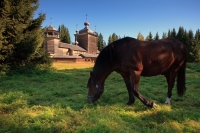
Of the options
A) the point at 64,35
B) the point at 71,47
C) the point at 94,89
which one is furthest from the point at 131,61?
the point at 64,35

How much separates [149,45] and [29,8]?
11611 mm

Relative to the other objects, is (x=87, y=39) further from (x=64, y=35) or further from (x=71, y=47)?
(x=64, y=35)

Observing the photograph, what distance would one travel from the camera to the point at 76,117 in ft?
10.5

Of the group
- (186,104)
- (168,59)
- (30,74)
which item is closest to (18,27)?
(30,74)

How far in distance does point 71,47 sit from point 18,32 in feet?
99.8

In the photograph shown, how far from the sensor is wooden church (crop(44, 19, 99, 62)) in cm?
3456

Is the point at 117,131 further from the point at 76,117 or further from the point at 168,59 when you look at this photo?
the point at 168,59

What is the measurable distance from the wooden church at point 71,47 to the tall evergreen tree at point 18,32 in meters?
12.4

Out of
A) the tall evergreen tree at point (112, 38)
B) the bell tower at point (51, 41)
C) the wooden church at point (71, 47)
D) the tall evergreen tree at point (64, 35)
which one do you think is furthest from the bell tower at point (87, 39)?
the tall evergreen tree at point (112, 38)

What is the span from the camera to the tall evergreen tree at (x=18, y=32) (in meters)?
10.7

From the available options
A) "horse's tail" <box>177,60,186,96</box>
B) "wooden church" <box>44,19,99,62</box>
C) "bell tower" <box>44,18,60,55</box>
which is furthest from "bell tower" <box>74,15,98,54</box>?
"horse's tail" <box>177,60,186,96</box>

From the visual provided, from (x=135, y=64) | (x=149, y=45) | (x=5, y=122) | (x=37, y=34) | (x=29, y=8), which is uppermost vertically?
(x=29, y=8)

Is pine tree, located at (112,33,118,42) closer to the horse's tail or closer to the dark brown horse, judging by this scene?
the horse's tail

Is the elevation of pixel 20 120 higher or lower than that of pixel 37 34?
lower
